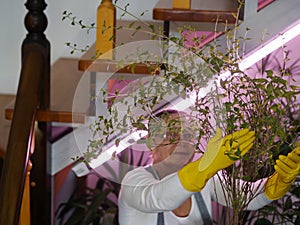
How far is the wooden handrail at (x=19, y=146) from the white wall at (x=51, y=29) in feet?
2.28

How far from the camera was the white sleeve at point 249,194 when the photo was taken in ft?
6.07

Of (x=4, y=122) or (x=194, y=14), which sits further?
(x=4, y=122)

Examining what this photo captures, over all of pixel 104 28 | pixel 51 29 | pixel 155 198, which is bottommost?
pixel 155 198

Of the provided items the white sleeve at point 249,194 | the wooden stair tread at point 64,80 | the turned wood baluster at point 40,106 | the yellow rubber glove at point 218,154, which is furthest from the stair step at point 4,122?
the yellow rubber glove at point 218,154

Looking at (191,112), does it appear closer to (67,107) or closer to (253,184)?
(253,184)

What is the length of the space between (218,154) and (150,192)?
340 mm

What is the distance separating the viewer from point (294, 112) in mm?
2879

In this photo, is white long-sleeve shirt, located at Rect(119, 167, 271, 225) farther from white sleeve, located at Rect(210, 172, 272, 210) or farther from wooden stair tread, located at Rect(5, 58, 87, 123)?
wooden stair tread, located at Rect(5, 58, 87, 123)

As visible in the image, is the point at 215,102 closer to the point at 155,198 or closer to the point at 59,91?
the point at 155,198

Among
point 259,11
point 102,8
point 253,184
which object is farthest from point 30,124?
point 259,11

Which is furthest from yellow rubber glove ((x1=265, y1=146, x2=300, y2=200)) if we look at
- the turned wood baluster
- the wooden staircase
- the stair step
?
the stair step

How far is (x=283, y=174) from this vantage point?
1.86 metres

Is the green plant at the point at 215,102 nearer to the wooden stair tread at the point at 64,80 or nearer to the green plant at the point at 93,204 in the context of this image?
the green plant at the point at 93,204

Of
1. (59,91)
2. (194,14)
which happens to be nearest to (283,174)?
(194,14)
